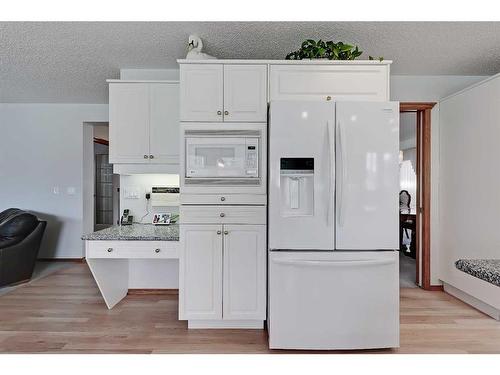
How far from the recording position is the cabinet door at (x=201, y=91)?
8.44 ft

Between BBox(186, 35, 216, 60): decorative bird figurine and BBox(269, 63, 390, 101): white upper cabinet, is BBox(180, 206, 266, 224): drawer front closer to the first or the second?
BBox(269, 63, 390, 101): white upper cabinet

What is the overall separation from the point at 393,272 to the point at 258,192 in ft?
3.50

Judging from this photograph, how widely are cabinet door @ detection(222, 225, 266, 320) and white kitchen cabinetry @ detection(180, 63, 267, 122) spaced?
0.86 meters

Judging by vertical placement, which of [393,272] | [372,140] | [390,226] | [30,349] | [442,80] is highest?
[442,80]

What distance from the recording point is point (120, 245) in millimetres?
2820

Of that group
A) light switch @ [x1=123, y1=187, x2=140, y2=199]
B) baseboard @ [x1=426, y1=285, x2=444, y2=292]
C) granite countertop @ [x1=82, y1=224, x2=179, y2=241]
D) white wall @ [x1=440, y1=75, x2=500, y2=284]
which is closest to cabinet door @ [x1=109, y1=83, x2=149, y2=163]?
light switch @ [x1=123, y1=187, x2=140, y2=199]

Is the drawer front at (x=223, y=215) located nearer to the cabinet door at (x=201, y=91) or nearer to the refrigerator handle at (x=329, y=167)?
the refrigerator handle at (x=329, y=167)

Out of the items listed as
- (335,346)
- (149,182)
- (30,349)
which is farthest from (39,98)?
(335,346)

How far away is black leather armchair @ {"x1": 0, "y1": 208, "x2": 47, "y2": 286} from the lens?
3.72 meters

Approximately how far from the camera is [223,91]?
8.45ft

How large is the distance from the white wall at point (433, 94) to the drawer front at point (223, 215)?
2.20 m

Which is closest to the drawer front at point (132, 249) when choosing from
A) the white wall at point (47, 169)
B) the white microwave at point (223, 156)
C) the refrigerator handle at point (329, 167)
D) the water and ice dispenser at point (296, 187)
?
the white microwave at point (223, 156)

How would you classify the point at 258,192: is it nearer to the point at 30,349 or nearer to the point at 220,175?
the point at 220,175

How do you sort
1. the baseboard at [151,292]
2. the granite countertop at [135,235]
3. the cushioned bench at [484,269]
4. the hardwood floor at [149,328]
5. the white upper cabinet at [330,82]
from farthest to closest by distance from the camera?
the baseboard at [151,292], the granite countertop at [135,235], the white upper cabinet at [330,82], the hardwood floor at [149,328], the cushioned bench at [484,269]
